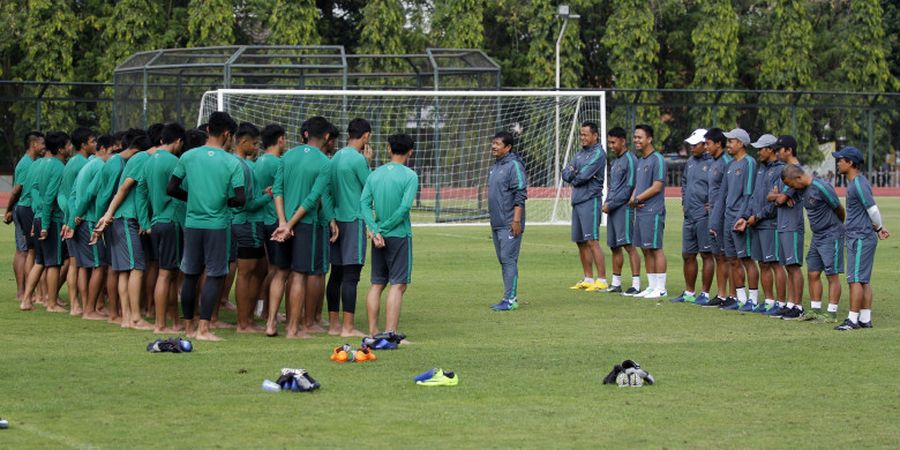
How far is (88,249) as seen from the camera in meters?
14.0

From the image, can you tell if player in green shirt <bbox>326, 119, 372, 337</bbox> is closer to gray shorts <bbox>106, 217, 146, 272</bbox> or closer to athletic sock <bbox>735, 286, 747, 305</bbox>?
gray shorts <bbox>106, 217, 146, 272</bbox>

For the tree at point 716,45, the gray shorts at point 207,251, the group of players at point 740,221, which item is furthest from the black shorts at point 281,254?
the tree at point 716,45

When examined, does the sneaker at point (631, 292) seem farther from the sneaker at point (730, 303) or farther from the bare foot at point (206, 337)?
the bare foot at point (206, 337)

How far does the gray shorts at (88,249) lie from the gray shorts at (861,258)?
7.39 meters

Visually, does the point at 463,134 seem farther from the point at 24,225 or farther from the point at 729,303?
the point at 24,225

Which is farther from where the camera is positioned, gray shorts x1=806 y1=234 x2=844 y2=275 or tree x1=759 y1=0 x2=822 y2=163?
tree x1=759 y1=0 x2=822 y2=163

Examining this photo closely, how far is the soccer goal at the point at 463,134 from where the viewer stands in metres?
29.1

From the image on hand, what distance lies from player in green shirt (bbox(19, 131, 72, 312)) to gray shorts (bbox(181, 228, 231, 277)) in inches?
122

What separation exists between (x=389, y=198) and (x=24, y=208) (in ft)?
16.9

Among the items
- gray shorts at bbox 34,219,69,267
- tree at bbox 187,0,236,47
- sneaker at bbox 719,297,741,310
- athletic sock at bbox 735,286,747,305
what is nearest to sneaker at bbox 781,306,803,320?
athletic sock at bbox 735,286,747,305

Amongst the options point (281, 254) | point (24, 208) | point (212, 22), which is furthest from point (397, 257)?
point (212, 22)

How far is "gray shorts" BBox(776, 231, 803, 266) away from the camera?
1406cm

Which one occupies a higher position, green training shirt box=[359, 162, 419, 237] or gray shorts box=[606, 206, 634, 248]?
green training shirt box=[359, 162, 419, 237]

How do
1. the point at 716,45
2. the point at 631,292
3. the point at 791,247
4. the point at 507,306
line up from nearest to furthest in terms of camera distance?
the point at 791,247, the point at 507,306, the point at 631,292, the point at 716,45
